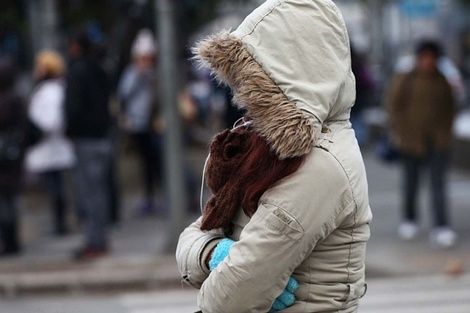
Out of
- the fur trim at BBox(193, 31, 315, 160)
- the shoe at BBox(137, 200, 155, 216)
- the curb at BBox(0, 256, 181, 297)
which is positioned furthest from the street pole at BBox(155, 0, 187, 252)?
the fur trim at BBox(193, 31, 315, 160)

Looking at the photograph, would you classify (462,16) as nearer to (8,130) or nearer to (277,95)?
(8,130)

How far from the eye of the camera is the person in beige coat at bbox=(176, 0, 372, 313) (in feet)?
8.08

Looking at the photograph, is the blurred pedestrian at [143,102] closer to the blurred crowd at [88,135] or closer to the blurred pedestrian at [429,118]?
the blurred crowd at [88,135]

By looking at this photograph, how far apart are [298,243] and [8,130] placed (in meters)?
7.46

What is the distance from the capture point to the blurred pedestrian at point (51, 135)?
10.1 metres

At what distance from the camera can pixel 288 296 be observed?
8.45 feet

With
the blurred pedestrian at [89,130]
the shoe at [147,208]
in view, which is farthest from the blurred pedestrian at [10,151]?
the shoe at [147,208]

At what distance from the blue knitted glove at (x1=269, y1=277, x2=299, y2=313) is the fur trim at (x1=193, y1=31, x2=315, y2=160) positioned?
12.6 inches

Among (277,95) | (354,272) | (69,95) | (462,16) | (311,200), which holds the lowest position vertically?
(462,16)

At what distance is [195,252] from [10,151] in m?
7.14

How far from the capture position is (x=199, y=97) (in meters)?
28.0

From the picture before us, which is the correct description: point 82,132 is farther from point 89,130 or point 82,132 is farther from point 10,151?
point 10,151

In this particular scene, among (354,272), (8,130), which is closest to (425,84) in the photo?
(8,130)

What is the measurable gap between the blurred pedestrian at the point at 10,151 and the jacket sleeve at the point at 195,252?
7010mm
